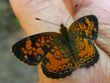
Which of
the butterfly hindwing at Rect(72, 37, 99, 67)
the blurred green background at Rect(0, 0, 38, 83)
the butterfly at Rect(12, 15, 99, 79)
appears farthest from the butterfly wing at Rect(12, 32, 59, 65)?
the blurred green background at Rect(0, 0, 38, 83)

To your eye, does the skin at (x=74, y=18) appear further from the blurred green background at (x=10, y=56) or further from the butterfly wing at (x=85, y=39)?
the blurred green background at (x=10, y=56)

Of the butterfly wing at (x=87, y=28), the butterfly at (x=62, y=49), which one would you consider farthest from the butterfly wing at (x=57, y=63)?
the butterfly wing at (x=87, y=28)

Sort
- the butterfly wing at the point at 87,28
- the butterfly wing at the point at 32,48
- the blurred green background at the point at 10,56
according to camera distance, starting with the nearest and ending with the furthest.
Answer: the butterfly wing at the point at 32,48 → the butterfly wing at the point at 87,28 → the blurred green background at the point at 10,56

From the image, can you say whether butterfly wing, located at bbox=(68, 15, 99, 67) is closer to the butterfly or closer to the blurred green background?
the butterfly

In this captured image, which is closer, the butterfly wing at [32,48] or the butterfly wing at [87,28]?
the butterfly wing at [32,48]

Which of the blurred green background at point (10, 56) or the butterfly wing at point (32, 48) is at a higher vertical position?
the butterfly wing at point (32, 48)

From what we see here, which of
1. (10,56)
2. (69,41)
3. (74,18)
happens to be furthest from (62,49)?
(10,56)

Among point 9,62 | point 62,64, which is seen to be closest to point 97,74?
point 62,64

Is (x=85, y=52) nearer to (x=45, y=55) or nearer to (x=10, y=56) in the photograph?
(x=45, y=55)
